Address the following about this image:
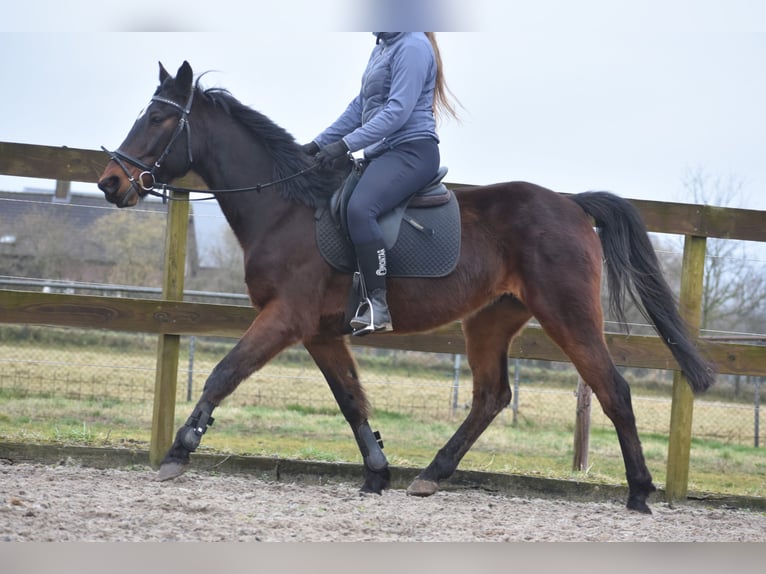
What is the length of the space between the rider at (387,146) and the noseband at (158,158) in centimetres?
83

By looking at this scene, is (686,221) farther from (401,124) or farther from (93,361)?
(93,361)

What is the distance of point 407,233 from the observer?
4895 millimetres

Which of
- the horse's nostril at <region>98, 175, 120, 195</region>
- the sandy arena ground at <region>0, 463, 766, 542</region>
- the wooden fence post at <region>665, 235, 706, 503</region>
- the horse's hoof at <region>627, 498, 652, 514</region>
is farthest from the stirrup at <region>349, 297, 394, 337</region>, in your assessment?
the wooden fence post at <region>665, 235, 706, 503</region>

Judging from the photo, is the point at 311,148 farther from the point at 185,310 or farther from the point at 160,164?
the point at 185,310

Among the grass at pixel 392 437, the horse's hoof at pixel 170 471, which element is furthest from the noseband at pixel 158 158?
the grass at pixel 392 437

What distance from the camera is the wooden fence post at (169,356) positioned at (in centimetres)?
539

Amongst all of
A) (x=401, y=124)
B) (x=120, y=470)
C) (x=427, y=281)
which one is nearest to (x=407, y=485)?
(x=427, y=281)

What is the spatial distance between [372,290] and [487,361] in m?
1.14

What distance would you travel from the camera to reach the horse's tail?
512 centimetres

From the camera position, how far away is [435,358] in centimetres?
1516

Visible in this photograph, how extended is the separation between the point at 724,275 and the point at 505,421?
14.9 feet

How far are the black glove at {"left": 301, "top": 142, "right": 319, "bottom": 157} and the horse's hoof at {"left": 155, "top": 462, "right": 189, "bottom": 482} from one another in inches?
82.3

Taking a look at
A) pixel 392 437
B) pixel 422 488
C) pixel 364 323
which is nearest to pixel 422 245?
pixel 364 323

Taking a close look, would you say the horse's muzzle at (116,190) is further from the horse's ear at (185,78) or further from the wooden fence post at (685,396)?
the wooden fence post at (685,396)
